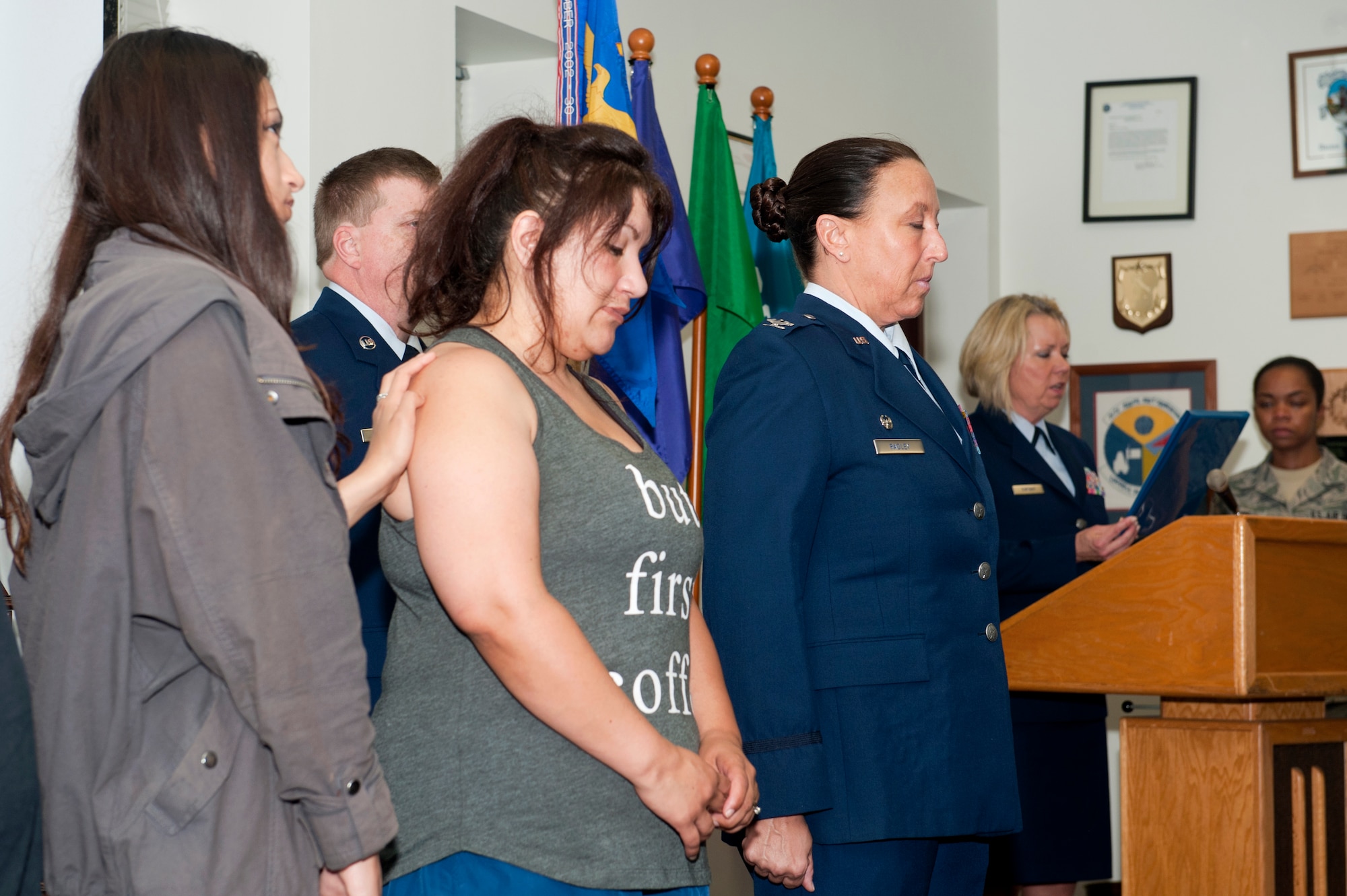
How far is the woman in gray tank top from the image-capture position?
1.22m

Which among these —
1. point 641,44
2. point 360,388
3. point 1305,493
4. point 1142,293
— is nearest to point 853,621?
point 360,388

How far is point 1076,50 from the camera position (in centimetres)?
528

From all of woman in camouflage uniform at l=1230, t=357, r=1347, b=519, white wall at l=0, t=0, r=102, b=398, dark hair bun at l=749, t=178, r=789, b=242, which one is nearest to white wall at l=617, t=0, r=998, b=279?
woman in camouflage uniform at l=1230, t=357, r=1347, b=519

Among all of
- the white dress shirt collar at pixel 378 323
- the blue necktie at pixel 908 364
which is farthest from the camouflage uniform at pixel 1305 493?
the white dress shirt collar at pixel 378 323

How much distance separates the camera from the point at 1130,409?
5051mm

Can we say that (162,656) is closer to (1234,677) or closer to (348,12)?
(1234,677)

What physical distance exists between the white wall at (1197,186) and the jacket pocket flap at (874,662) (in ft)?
11.7

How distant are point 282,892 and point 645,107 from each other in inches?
97.0

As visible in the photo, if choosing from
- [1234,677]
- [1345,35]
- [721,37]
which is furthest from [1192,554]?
[1345,35]

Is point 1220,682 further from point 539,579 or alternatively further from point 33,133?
point 33,133

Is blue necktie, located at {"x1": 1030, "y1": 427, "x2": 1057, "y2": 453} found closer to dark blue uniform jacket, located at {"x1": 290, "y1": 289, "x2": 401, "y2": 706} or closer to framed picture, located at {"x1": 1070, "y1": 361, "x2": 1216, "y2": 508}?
dark blue uniform jacket, located at {"x1": 290, "y1": 289, "x2": 401, "y2": 706}

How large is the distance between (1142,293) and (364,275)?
3.64 m

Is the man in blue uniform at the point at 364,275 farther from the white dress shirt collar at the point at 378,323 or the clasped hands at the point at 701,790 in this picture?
the clasped hands at the point at 701,790

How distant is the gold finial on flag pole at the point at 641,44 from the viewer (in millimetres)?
3213
